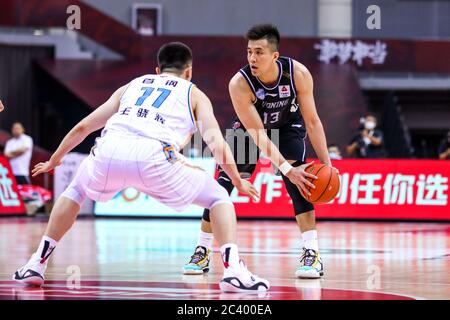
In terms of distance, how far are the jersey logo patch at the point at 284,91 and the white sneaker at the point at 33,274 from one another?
2506 mm

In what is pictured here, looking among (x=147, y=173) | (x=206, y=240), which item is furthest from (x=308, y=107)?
(x=147, y=173)

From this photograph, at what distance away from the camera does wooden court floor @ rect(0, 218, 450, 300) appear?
22.2 feet

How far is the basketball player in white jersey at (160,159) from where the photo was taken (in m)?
6.71

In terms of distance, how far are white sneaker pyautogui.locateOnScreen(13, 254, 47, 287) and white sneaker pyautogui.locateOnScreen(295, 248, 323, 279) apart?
6.92 ft

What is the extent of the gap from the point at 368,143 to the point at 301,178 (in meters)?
14.3

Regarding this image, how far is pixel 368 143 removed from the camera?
2192cm

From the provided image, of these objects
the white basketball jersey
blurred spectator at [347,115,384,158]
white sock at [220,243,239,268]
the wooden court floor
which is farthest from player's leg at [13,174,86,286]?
blurred spectator at [347,115,384,158]

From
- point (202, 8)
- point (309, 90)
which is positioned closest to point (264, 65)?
point (309, 90)

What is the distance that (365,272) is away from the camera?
8.55 meters

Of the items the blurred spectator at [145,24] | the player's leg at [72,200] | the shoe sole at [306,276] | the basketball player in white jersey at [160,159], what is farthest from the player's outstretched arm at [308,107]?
the blurred spectator at [145,24]

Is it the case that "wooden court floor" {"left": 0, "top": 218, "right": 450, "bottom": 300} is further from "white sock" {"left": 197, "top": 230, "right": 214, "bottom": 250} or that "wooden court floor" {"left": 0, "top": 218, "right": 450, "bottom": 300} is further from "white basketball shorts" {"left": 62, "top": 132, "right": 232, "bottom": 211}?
"white basketball shorts" {"left": 62, "top": 132, "right": 232, "bottom": 211}

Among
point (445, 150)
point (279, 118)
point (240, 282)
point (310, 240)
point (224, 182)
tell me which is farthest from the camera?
point (445, 150)

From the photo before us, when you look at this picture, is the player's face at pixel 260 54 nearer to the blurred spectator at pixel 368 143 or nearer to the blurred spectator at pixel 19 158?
the blurred spectator at pixel 19 158

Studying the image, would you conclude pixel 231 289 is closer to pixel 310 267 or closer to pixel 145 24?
pixel 310 267
